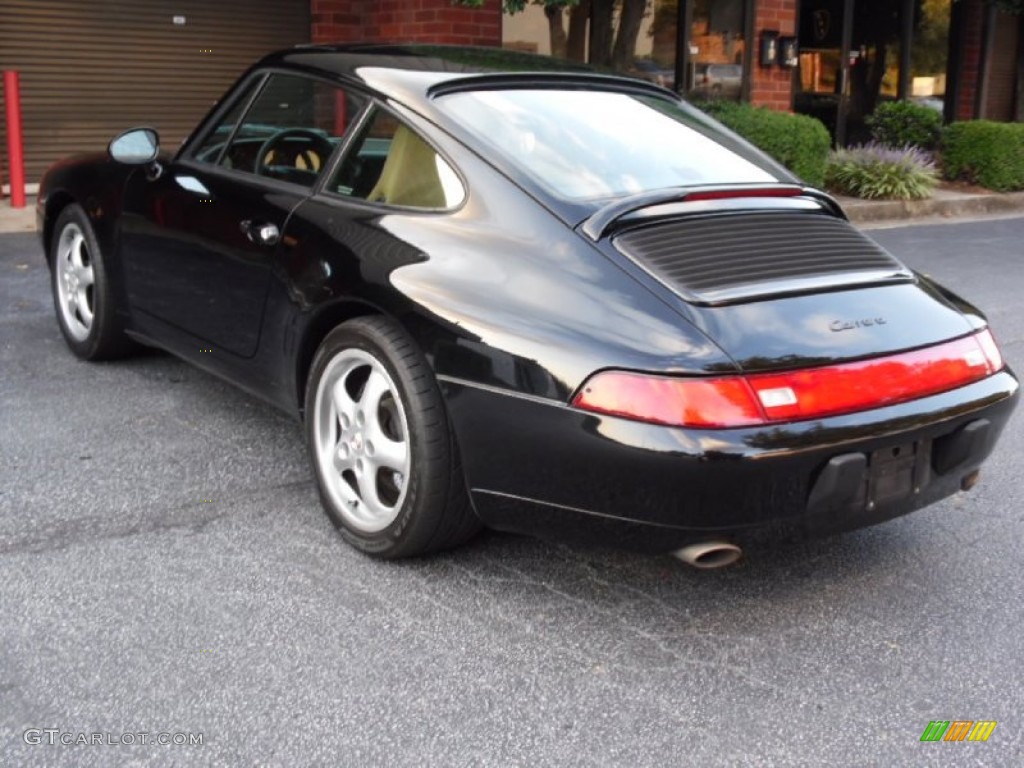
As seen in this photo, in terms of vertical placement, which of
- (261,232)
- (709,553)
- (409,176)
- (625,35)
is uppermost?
(625,35)

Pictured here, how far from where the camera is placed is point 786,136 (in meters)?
11.8

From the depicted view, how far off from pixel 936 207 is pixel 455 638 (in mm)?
11513

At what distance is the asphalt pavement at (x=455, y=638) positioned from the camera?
2.53 m

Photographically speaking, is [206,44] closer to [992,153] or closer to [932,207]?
[932,207]

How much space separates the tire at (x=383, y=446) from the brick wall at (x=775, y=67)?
1191 cm

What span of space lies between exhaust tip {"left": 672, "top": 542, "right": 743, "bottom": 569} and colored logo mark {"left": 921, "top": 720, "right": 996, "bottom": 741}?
0.58 meters

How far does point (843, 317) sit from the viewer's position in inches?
117

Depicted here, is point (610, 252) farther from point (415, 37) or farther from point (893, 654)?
point (415, 37)

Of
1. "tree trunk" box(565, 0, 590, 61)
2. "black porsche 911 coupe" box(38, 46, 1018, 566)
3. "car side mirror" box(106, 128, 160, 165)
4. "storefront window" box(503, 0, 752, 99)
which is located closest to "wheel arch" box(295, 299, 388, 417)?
"black porsche 911 coupe" box(38, 46, 1018, 566)

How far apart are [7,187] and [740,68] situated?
859cm

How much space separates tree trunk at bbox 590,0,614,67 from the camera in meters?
12.9

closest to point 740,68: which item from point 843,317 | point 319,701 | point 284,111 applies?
point 284,111

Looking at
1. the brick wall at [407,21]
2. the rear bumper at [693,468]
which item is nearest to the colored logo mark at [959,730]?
the rear bumper at [693,468]

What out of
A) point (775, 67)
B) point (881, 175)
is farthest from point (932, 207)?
point (775, 67)
